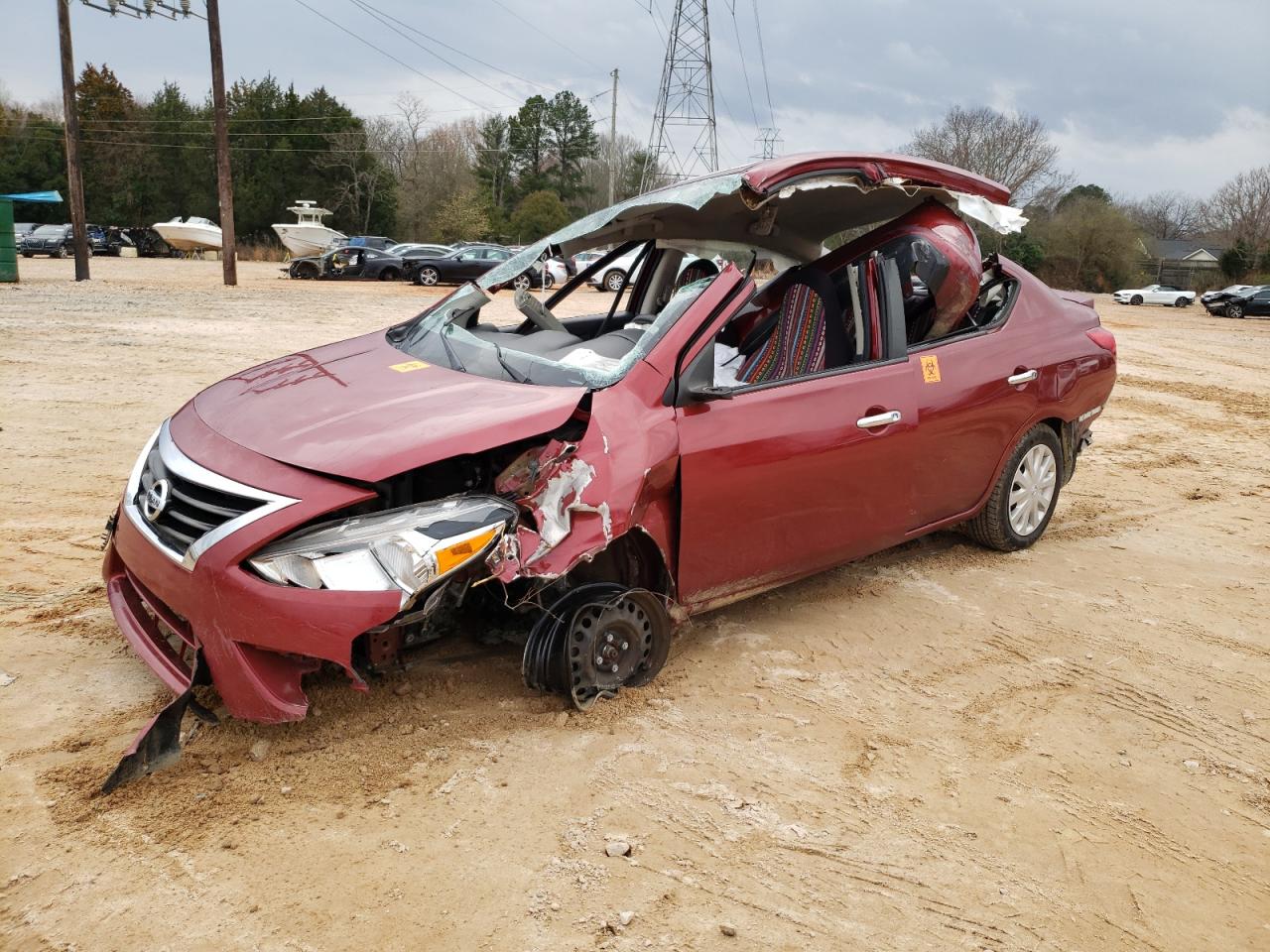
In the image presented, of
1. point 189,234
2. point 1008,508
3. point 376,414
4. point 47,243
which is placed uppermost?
point 189,234

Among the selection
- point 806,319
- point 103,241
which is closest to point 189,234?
point 103,241

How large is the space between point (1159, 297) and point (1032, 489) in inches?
1489

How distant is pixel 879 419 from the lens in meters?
4.09

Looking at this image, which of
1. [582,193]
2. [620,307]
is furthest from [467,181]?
[620,307]

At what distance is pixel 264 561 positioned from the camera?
2.84m

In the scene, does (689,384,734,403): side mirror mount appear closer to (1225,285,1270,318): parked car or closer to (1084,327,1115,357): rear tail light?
(1084,327,1115,357): rear tail light

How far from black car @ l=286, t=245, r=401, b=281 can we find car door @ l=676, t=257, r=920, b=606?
28130mm

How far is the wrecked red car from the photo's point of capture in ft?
9.57

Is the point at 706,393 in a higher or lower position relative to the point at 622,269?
lower

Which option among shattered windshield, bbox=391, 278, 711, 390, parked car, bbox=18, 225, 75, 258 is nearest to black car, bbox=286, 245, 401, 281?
parked car, bbox=18, 225, 75, 258

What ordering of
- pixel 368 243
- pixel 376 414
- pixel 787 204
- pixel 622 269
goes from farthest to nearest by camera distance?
pixel 368 243 → pixel 622 269 → pixel 787 204 → pixel 376 414

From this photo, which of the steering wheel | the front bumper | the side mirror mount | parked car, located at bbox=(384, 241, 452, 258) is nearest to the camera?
the front bumper

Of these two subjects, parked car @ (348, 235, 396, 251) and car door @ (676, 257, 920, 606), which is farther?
parked car @ (348, 235, 396, 251)

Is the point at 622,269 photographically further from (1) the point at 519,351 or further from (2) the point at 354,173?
(2) the point at 354,173
